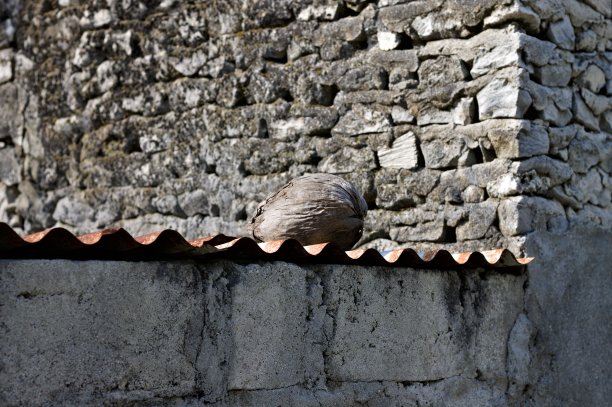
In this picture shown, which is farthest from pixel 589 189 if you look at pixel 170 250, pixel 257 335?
pixel 170 250

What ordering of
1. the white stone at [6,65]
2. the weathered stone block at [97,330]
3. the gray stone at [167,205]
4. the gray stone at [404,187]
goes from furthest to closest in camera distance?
the white stone at [6,65]
the gray stone at [167,205]
the gray stone at [404,187]
the weathered stone block at [97,330]

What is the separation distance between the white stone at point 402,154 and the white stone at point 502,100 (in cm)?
36

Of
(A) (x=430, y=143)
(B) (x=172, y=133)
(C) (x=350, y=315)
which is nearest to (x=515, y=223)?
(A) (x=430, y=143)

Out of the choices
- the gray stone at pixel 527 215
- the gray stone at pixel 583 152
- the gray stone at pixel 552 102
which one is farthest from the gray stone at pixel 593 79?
the gray stone at pixel 527 215

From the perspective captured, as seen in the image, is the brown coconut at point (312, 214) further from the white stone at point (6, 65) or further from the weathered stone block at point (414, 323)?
the white stone at point (6, 65)

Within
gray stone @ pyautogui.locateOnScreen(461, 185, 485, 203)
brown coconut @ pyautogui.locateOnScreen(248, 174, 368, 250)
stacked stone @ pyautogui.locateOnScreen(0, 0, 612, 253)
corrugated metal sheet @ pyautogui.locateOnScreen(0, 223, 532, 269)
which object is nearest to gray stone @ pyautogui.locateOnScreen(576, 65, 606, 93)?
stacked stone @ pyautogui.locateOnScreen(0, 0, 612, 253)

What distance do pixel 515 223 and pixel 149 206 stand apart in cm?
219

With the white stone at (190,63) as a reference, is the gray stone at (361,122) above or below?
below

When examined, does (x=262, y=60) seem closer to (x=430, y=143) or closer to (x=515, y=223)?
(x=430, y=143)

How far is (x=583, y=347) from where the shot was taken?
4387 mm

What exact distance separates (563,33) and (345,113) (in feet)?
3.54

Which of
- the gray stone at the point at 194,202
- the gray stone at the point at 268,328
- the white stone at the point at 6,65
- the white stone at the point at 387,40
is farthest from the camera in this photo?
the white stone at the point at 6,65

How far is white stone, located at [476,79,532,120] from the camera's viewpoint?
13.7ft

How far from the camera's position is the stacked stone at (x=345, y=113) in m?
4.26
